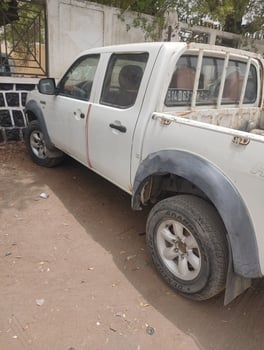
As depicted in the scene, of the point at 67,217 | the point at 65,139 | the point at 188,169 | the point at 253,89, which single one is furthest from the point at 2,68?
the point at 188,169

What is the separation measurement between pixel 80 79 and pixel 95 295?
2.51m

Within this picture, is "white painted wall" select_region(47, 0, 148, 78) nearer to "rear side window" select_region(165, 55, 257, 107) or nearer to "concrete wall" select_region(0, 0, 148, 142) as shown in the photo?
"concrete wall" select_region(0, 0, 148, 142)

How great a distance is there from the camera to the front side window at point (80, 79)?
343cm

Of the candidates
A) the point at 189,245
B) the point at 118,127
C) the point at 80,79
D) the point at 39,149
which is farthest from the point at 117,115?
the point at 39,149

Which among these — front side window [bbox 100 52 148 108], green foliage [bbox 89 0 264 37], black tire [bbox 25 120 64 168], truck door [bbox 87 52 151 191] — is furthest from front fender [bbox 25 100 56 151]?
green foliage [bbox 89 0 264 37]

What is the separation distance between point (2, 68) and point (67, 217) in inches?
153

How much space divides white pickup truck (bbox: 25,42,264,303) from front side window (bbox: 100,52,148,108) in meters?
0.01

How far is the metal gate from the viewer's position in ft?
19.0

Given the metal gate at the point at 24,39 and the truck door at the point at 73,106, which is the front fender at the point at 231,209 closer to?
the truck door at the point at 73,106

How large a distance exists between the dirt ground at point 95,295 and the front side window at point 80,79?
4.69 ft

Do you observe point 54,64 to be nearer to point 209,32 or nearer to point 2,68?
point 2,68

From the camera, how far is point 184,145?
7.40 feet

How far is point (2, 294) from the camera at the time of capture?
2.40 m

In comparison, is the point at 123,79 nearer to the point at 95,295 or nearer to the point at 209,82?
the point at 209,82
